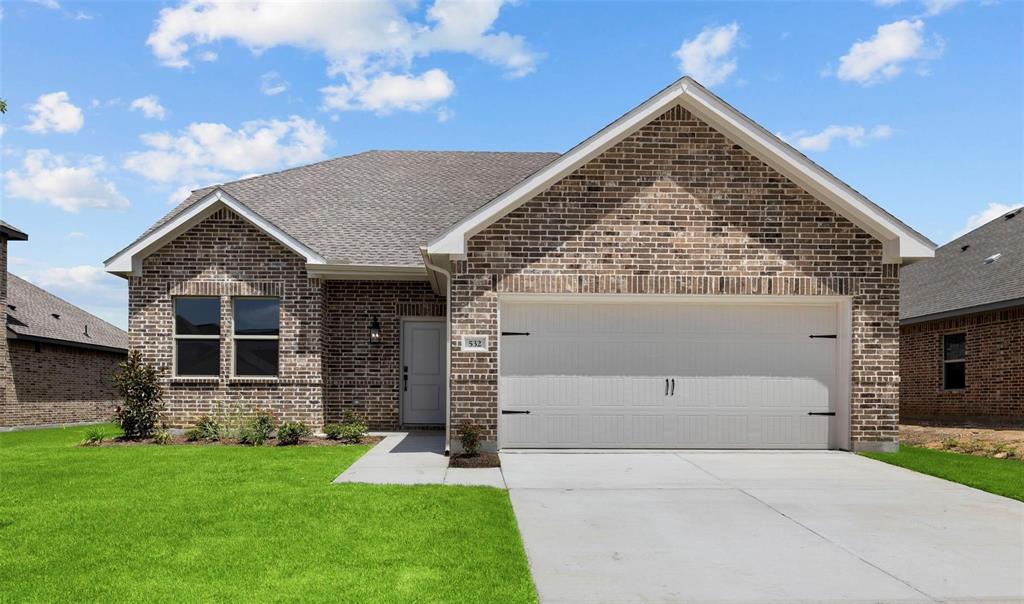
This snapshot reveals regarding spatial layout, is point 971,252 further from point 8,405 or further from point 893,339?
point 8,405

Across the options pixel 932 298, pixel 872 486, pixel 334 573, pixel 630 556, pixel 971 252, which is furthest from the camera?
pixel 971 252

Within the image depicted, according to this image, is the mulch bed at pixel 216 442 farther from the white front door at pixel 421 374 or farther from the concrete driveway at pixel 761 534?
the concrete driveway at pixel 761 534

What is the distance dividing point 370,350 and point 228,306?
2.87 metres

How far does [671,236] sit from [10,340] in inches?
686

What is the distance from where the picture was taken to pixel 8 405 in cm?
1966

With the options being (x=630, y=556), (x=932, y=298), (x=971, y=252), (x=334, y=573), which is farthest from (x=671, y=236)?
(x=971, y=252)

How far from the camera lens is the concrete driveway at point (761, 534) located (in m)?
5.52

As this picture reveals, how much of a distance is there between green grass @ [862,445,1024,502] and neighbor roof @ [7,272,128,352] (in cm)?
2028

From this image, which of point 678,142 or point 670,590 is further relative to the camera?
point 678,142

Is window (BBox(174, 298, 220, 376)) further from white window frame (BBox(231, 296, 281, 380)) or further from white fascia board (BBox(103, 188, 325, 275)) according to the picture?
white fascia board (BBox(103, 188, 325, 275))

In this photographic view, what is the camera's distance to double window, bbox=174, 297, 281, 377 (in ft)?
49.4

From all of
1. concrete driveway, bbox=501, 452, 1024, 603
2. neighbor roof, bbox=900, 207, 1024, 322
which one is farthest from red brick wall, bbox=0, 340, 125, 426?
neighbor roof, bbox=900, 207, 1024, 322

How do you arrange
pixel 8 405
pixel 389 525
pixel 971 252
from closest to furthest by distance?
pixel 389 525 → pixel 8 405 → pixel 971 252

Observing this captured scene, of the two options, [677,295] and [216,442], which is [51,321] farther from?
[677,295]
